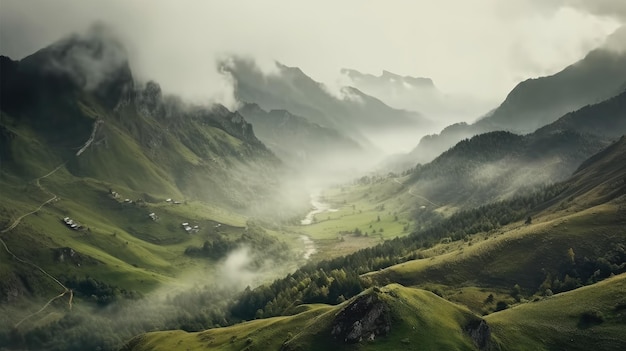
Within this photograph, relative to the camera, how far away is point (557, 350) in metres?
170

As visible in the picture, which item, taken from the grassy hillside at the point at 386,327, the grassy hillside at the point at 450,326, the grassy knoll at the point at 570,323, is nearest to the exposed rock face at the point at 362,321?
the grassy hillside at the point at 386,327

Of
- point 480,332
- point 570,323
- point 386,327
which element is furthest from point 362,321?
point 570,323

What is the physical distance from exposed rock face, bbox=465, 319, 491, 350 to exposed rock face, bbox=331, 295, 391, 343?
2704cm

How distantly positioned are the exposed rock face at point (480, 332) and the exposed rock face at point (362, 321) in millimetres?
27037

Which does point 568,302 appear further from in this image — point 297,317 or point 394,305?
point 297,317

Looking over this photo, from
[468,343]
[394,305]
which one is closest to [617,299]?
[468,343]

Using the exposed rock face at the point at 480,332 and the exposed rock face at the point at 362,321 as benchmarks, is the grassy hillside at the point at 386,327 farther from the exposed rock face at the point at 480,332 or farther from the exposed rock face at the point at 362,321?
the exposed rock face at the point at 480,332

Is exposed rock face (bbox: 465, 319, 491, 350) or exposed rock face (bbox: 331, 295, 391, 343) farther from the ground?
exposed rock face (bbox: 331, 295, 391, 343)

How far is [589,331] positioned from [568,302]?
2072cm

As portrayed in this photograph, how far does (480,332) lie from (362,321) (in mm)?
38143

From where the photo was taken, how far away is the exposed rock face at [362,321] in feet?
528

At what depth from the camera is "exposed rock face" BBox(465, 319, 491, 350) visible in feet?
541

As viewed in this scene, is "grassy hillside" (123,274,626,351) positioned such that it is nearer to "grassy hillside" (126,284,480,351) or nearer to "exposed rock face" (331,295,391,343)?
"grassy hillside" (126,284,480,351)

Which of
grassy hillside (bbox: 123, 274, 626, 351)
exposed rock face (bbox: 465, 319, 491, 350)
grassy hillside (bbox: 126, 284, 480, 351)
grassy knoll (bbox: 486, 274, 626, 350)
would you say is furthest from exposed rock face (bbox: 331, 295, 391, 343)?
grassy knoll (bbox: 486, 274, 626, 350)
